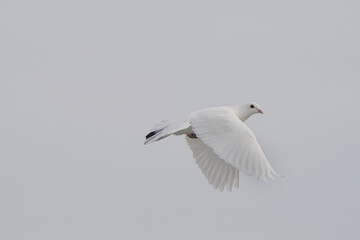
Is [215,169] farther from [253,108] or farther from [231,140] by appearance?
[231,140]

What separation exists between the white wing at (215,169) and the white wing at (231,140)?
5.26 ft

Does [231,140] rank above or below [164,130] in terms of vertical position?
below

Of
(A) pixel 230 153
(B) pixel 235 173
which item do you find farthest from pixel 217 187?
(A) pixel 230 153

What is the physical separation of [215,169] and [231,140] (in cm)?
269

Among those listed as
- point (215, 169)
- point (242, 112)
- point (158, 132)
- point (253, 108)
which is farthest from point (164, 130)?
point (253, 108)

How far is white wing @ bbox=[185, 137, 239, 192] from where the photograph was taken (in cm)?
2958

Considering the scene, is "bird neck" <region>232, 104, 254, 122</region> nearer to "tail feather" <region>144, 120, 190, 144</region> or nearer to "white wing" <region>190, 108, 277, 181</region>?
"white wing" <region>190, 108, 277, 181</region>

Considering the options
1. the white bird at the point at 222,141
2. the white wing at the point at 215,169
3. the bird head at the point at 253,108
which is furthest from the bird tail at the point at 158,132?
the bird head at the point at 253,108

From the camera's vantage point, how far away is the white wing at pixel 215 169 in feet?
97.0

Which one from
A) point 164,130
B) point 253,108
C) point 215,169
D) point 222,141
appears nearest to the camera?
point 222,141

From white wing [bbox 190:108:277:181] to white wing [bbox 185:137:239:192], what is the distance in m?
1.60

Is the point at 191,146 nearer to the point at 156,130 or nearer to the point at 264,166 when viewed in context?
the point at 156,130

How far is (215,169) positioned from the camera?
30.0 metres

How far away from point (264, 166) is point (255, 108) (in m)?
5.24
